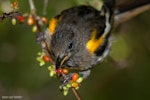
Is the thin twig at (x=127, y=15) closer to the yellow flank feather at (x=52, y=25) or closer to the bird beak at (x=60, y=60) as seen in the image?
the yellow flank feather at (x=52, y=25)

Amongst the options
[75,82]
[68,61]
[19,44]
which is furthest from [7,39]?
[75,82]

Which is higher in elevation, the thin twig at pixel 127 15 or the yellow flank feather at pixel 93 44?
the thin twig at pixel 127 15

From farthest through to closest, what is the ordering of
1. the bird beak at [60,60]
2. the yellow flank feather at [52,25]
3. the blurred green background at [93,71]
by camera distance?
the blurred green background at [93,71]
the yellow flank feather at [52,25]
the bird beak at [60,60]

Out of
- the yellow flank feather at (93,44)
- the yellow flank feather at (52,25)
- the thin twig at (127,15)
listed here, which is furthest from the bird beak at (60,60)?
the thin twig at (127,15)

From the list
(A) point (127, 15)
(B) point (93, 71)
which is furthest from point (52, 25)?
(B) point (93, 71)

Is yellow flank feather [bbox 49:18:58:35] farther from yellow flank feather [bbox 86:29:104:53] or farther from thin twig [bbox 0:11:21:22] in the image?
thin twig [bbox 0:11:21:22]

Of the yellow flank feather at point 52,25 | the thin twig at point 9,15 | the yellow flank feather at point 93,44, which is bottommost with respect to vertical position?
the thin twig at point 9,15
